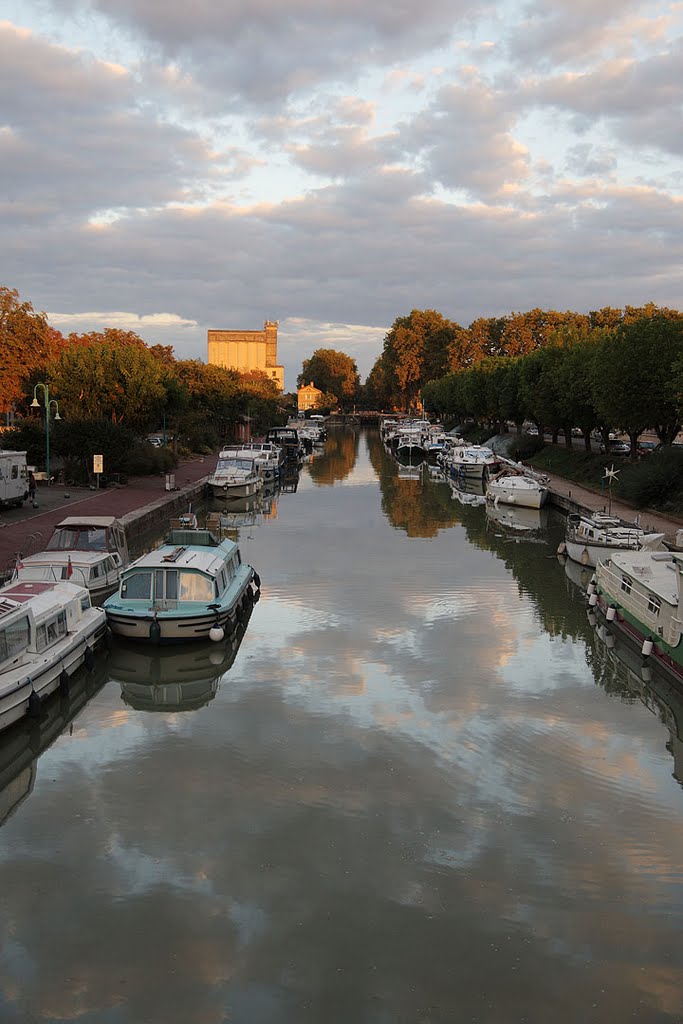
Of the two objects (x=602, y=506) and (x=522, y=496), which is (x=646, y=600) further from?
(x=522, y=496)

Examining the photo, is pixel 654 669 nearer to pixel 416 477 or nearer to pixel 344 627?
pixel 344 627

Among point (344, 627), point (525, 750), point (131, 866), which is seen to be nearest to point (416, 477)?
point (344, 627)

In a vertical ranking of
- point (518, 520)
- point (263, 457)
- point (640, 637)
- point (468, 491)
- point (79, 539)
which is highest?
point (263, 457)

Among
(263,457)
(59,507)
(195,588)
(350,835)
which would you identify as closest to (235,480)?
(263,457)

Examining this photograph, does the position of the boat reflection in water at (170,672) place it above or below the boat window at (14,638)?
below

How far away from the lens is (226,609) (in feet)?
66.7

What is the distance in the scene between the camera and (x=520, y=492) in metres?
45.9

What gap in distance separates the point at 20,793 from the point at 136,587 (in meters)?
7.32

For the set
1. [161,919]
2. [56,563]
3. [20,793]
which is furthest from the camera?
[56,563]

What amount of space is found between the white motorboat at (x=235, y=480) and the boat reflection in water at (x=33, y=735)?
31423mm

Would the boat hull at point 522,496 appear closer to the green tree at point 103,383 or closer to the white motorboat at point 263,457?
the white motorboat at point 263,457

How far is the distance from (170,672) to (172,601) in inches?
65.9

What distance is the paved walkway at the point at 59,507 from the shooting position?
27703 mm

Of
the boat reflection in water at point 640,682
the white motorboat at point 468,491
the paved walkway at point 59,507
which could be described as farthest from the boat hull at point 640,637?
the white motorboat at point 468,491
